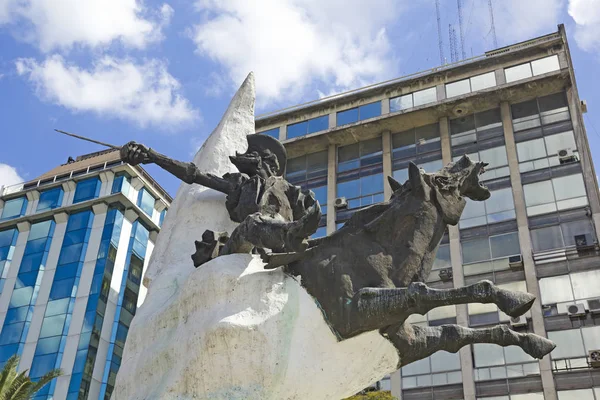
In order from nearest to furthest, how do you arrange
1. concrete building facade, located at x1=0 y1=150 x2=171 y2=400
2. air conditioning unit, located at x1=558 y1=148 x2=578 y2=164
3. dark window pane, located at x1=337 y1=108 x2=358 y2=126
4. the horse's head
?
the horse's head
air conditioning unit, located at x1=558 y1=148 x2=578 y2=164
concrete building facade, located at x1=0 y1=150 x2=171 y2=400
dark window pane, located at x1=337 y1=108 x2=358 y2=126

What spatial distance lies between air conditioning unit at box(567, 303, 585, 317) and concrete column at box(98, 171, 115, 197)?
26.3 meters

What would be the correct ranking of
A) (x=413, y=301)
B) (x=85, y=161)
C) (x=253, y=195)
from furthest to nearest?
(x=85, y=161)
(x=253, y=195)
(x=413, y=301)

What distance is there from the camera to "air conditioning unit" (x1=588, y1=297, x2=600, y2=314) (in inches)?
957

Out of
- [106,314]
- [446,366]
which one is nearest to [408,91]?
[446,366]

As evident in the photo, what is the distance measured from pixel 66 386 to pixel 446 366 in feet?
60.0

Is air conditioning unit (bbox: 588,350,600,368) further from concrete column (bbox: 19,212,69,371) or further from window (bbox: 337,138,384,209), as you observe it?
concrete column (bbox: 19,212,69,371)

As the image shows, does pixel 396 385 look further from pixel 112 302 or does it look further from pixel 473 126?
pixel 112 302

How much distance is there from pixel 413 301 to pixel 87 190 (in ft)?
127

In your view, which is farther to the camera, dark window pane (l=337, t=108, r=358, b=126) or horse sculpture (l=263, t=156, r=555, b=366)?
dark window pane (l=337, t=108, r=358, b=126)

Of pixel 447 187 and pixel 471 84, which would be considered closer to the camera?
pixel 447 187

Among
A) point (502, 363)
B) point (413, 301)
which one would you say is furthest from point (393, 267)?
point (502, 363)

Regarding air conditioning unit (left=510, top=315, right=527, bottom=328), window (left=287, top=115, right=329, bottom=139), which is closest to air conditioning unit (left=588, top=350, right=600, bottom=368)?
air conditioning unit (left=510, top=315, right=527, bottom=328)

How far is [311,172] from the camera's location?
35750mm

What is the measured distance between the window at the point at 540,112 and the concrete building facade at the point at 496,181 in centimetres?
5
